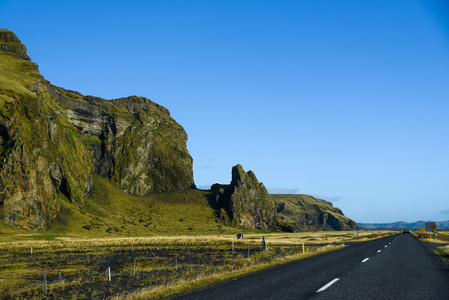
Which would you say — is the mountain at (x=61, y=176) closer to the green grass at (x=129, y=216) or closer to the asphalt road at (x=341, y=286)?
the green grass at (x=129, y=216)

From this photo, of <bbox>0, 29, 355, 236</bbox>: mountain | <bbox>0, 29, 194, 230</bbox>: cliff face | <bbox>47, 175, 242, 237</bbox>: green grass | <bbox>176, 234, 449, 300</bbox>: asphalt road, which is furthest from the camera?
<bbox>47, 175, 242, 237</bbox>: green grass

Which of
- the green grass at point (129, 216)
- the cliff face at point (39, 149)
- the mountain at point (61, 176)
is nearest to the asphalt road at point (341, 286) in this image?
the mountain at point (61, 176)

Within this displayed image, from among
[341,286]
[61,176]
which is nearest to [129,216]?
[61,176]

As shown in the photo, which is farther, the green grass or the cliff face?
the green grass

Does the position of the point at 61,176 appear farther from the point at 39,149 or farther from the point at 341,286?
the point at 341,286

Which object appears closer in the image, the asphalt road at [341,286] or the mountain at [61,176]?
the asphalt road at [341,286]

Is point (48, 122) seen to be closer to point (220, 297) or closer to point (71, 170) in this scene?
point (71, 170)

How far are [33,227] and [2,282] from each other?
311 feet

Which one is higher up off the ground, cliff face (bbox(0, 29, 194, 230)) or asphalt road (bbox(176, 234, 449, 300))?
cliff face (bbox(0, 29, 194, 230))

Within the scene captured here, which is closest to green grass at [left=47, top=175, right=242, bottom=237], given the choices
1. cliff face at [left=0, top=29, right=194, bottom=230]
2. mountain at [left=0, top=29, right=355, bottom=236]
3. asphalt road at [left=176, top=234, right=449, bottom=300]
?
mountain at [left=0, top=29, right=355, bottom=236]

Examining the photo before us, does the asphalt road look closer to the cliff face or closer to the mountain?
the mountain

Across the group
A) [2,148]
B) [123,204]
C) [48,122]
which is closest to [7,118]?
[2,148]

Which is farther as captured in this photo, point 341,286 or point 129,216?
point 129,216

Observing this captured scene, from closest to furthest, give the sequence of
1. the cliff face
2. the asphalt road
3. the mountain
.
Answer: the asphalt road < the cliff face < the mountain
